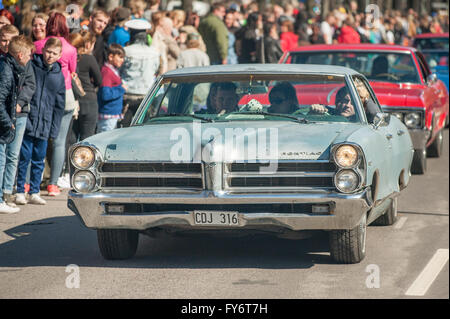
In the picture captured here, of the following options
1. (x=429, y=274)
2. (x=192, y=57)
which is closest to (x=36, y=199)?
(x=429, y=274)

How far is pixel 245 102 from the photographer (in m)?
8.63

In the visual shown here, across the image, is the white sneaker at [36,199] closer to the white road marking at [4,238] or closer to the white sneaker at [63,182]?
the white sneaker at [63,182]

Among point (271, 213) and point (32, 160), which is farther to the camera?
point (32, 160)

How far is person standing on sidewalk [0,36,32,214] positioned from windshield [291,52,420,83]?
501cm

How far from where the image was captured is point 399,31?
123ft

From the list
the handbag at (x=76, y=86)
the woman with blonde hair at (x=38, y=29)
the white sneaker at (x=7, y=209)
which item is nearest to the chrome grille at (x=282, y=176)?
the white sneaker at (x=7, y=209)

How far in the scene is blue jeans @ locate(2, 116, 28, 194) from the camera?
10.6 m

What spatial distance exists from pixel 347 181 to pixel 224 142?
3.08 ft

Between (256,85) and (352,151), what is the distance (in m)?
1.60

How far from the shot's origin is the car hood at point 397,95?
13852mm

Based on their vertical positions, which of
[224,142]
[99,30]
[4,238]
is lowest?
[4,238]

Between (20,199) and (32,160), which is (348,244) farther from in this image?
(32,160)

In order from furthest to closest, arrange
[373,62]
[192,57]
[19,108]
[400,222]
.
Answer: [192,57], [373,62], [19,108], [400,222]

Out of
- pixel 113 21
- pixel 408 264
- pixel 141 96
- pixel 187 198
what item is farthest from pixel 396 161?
pixel 113 21
